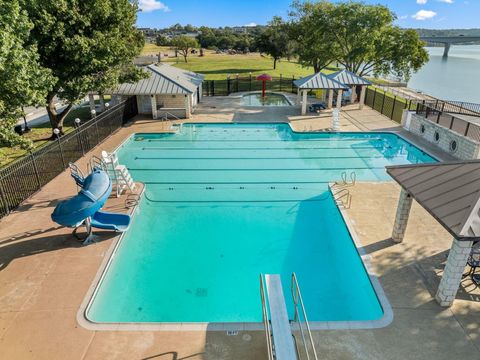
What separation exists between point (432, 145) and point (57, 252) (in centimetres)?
1880

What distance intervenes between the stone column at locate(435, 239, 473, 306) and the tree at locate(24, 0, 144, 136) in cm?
1514

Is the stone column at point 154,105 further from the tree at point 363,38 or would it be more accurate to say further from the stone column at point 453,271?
the stone column at point 453,271

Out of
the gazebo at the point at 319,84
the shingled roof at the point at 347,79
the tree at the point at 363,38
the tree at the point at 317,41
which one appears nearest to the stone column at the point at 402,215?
the gazebo at the point at 319,84

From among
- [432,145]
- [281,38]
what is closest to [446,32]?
[281,38]

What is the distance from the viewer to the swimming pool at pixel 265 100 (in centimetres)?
3042

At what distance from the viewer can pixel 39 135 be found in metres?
20.9

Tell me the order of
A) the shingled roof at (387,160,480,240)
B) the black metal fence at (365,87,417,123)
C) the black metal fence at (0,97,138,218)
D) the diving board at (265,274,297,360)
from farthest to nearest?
the black metal fence at (365,87,417,123), the black metal fence at (0,97,138,218), the shingled roof at (387,160,480,240), the diving board at (265,274,297,360)

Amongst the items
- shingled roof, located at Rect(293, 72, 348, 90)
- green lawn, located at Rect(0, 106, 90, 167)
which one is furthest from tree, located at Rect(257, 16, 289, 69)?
green lawn, located at Rect(0, 106, 90, 167)

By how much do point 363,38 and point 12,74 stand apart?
27142 millimetres

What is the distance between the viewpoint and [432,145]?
18734 mm

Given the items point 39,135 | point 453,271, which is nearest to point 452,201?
point 453,271

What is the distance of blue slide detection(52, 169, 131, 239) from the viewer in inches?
370

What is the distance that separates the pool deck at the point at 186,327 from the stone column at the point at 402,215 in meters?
0.28

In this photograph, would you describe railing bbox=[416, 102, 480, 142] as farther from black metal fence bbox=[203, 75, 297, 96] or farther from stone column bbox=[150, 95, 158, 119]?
black metal fence bbox=[203, 75, 297, 96]
